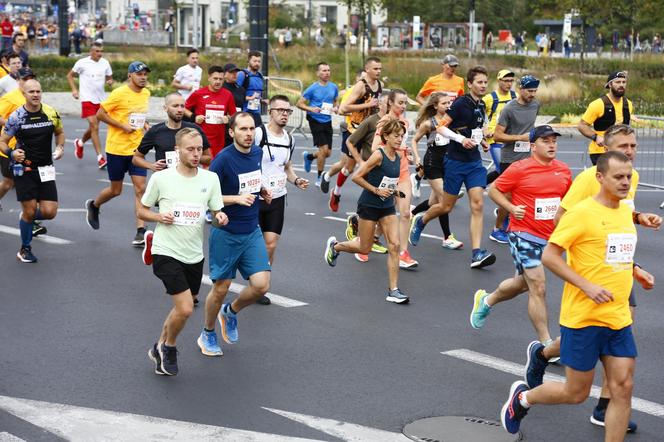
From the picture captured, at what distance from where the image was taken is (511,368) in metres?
8.45

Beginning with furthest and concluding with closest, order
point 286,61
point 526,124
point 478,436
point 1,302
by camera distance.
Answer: point 286,61
point 526,124
point 1,302
point 478,436

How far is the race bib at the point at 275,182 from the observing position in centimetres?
1043

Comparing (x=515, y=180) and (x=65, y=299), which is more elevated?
(x=515, y=180)

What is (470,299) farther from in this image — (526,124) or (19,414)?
(19,414)

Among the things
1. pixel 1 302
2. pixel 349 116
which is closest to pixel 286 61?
pixel 349 116

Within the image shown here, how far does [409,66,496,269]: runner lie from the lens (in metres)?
12.0

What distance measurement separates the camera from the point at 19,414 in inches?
285

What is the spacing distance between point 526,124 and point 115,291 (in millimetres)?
4994

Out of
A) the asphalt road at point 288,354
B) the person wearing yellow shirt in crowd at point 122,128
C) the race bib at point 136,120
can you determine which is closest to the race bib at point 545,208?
the asphalt road at point 288,354

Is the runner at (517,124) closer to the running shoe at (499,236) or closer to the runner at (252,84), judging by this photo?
the running shoe at (499,236)

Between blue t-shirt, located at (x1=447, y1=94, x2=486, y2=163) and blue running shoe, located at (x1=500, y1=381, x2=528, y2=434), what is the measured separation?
5.81 meters

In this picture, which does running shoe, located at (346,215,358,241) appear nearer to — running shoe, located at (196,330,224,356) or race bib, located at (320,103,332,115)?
running shoe, located at (196,330,224,356)

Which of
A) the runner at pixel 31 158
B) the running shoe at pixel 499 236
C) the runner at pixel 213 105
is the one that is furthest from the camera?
the runner at pixel 213 105

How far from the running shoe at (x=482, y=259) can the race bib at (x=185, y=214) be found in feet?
14.8
